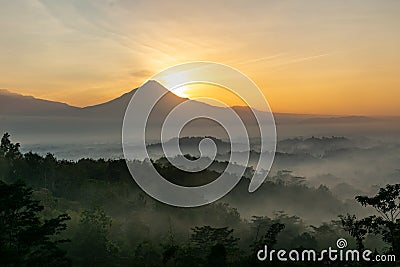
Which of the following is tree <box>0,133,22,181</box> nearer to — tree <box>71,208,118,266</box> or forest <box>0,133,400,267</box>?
forest <box>0,133,400,267</box>

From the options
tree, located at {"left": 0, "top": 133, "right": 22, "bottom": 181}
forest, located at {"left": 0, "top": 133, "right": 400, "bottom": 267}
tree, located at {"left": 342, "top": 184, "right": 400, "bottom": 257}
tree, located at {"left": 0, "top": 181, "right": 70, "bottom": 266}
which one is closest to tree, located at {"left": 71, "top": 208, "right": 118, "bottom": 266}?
forest, located at {"left": 0, "top": 133, "right": 400, "bottom": 267}

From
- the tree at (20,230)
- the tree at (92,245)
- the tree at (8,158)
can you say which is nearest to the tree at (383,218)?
the tree at (20,230)

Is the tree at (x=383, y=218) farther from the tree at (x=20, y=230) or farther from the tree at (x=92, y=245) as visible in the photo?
the tree at (x=92, y=245)

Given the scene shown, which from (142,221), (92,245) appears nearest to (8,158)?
(142,221)

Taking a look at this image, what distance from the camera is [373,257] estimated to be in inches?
574

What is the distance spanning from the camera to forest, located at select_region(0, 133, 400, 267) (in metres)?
14.8

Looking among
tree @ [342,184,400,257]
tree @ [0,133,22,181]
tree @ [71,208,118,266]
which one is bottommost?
tree @ [71,208,118,266]

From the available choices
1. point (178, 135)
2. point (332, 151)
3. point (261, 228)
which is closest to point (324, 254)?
point (178, 135)

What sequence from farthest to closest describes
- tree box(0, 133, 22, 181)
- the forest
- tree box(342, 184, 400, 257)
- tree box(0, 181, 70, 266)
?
tree box(0, 133, 22, 181) → tree box(342, 184, 400, 257) → the forest → tree box(0, 181, 70, 266)

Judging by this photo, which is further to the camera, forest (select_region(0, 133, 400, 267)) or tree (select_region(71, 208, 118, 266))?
tree (select_region(71, 208, 118, 266))

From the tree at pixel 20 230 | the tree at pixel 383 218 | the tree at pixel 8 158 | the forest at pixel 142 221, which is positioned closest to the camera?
the tree at pixel 20 230

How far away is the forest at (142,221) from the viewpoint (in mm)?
14836

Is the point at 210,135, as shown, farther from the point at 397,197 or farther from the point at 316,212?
the point at 397,197

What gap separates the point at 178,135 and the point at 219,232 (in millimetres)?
16559
